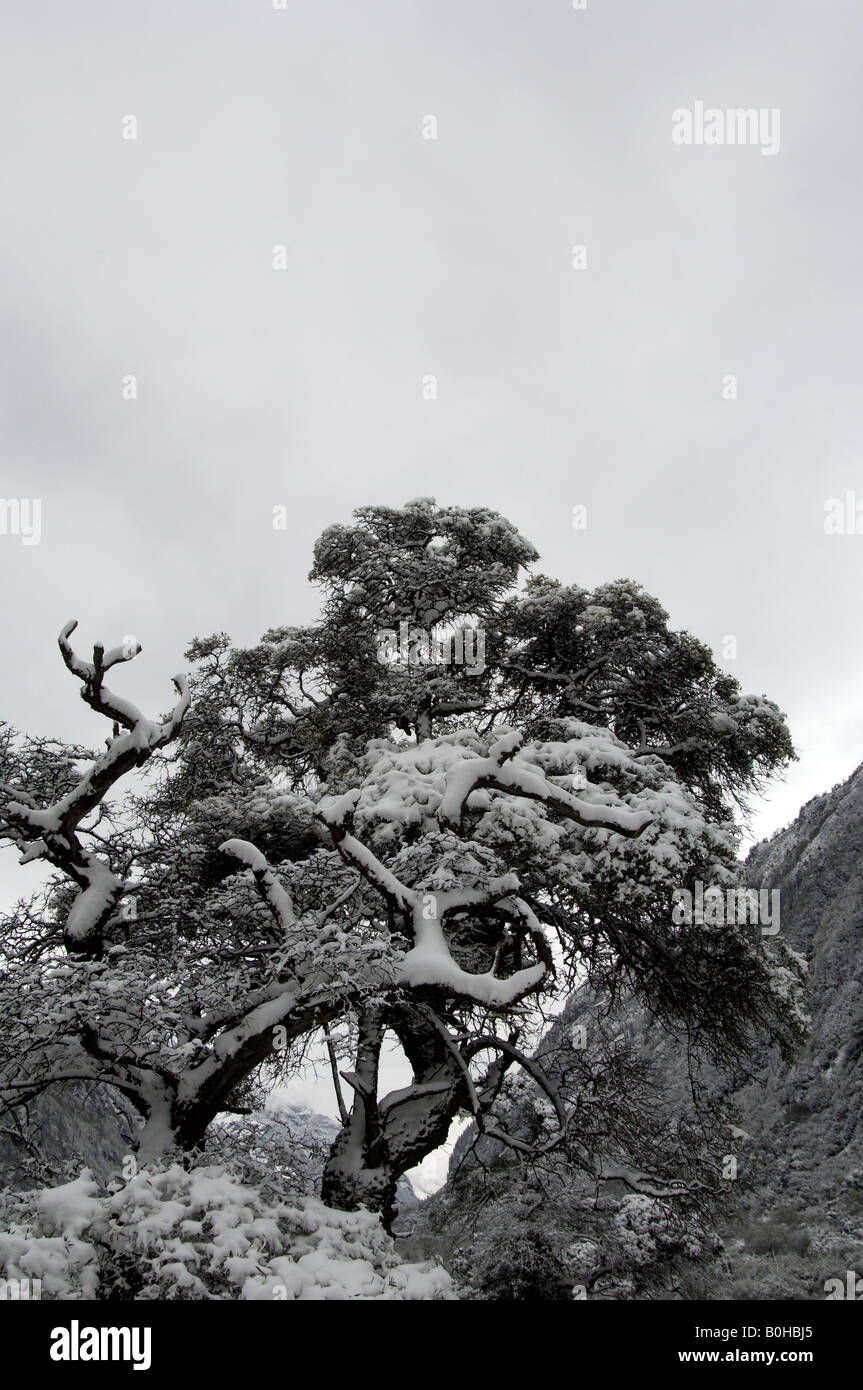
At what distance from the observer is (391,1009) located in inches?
448

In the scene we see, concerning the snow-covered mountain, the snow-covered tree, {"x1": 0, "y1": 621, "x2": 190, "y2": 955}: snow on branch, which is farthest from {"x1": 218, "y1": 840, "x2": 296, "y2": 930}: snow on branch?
the snow-covered mountain

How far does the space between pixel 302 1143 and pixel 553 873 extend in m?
5.37

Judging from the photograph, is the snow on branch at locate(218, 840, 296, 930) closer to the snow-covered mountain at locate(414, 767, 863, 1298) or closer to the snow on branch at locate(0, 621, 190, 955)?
the snow on branch at locate(0, 621, 190, 955)

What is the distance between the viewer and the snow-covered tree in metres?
8.35

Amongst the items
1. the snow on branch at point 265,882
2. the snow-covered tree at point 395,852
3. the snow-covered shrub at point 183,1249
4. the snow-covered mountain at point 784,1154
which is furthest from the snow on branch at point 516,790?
the snow-covered shrub at point 183,1249

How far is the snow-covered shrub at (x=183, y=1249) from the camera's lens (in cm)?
518

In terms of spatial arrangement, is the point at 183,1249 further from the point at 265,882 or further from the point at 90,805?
the point at 90,805

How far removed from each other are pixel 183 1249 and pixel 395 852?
18.6 ft

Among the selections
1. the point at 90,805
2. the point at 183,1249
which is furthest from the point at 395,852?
the point at 183,1249

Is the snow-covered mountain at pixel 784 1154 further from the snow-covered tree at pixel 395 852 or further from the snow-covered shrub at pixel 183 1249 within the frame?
the snow-covered shrub at pixel 183 1249

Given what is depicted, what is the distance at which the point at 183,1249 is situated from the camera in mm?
5328

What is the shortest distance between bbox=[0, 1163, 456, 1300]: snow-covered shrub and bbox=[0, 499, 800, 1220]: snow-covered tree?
6.20 ft

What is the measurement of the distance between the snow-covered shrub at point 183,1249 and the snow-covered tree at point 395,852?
1.89m
